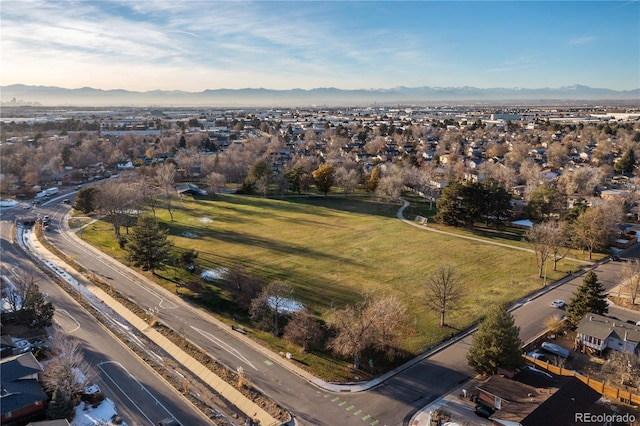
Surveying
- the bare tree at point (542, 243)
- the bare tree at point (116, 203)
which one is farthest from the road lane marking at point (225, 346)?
the bare tree at point (542, 243)

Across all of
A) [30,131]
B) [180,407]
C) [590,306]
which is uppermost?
[30,131]

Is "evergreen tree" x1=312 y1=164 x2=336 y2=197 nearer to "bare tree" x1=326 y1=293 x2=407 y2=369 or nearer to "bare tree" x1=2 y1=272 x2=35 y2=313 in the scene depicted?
"bare tree" x1=326 y1=293 x2=407 y2=369

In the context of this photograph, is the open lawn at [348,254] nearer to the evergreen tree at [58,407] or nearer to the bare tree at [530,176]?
the evergreen tree at [58,407]

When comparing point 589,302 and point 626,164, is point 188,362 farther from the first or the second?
point 626,164

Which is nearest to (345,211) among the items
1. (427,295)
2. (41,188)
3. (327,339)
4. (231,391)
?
(427,295)

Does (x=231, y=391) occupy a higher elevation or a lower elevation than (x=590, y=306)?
lower

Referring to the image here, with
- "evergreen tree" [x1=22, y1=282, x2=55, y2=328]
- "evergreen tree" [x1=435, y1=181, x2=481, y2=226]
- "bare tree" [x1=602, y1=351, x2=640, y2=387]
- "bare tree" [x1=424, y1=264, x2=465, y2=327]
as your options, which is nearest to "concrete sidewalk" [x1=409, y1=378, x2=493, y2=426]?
"bare tree" [x1=424, y1=264, x2=465, y2=327]

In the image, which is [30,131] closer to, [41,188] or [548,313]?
[41,188]

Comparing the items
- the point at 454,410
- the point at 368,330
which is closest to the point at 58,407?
the point at 368,330
